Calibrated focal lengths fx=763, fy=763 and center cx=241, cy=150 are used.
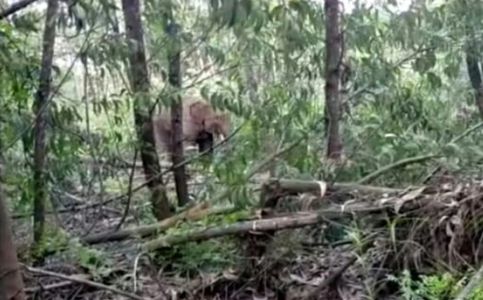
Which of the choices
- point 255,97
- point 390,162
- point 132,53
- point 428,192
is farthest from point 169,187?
point 428,192

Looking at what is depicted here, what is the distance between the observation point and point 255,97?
155 inches

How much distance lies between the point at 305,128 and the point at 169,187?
118cm

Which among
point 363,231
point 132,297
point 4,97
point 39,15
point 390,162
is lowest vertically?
point 132,297

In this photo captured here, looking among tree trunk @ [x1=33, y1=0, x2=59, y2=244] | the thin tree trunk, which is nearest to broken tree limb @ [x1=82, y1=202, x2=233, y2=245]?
tree trunk @ [x1=33, y1=0, x2=59, y2=244]

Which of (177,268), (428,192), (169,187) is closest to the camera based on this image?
(428,192)

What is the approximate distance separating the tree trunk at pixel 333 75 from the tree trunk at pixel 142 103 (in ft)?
2.81

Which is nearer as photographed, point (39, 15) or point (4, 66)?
point (4, 66)

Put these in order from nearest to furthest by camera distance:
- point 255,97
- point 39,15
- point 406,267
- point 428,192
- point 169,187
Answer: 1. point 406,267
2. point 428,192
3. point 39,15
4. point 255,97
5. point 169,187

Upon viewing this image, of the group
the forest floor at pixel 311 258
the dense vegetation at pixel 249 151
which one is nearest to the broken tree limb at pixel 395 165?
the dense vegetation at pixel 249 151

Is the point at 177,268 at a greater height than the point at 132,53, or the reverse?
the point at 132,53

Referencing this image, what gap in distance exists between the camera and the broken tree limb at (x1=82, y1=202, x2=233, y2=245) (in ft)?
10.5

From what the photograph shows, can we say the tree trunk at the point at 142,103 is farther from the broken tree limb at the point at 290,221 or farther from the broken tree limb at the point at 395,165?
the broken tree limb at the point at 395,165

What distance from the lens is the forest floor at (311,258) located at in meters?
2.29

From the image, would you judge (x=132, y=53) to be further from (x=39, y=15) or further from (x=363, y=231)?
(x=363, y=231)
